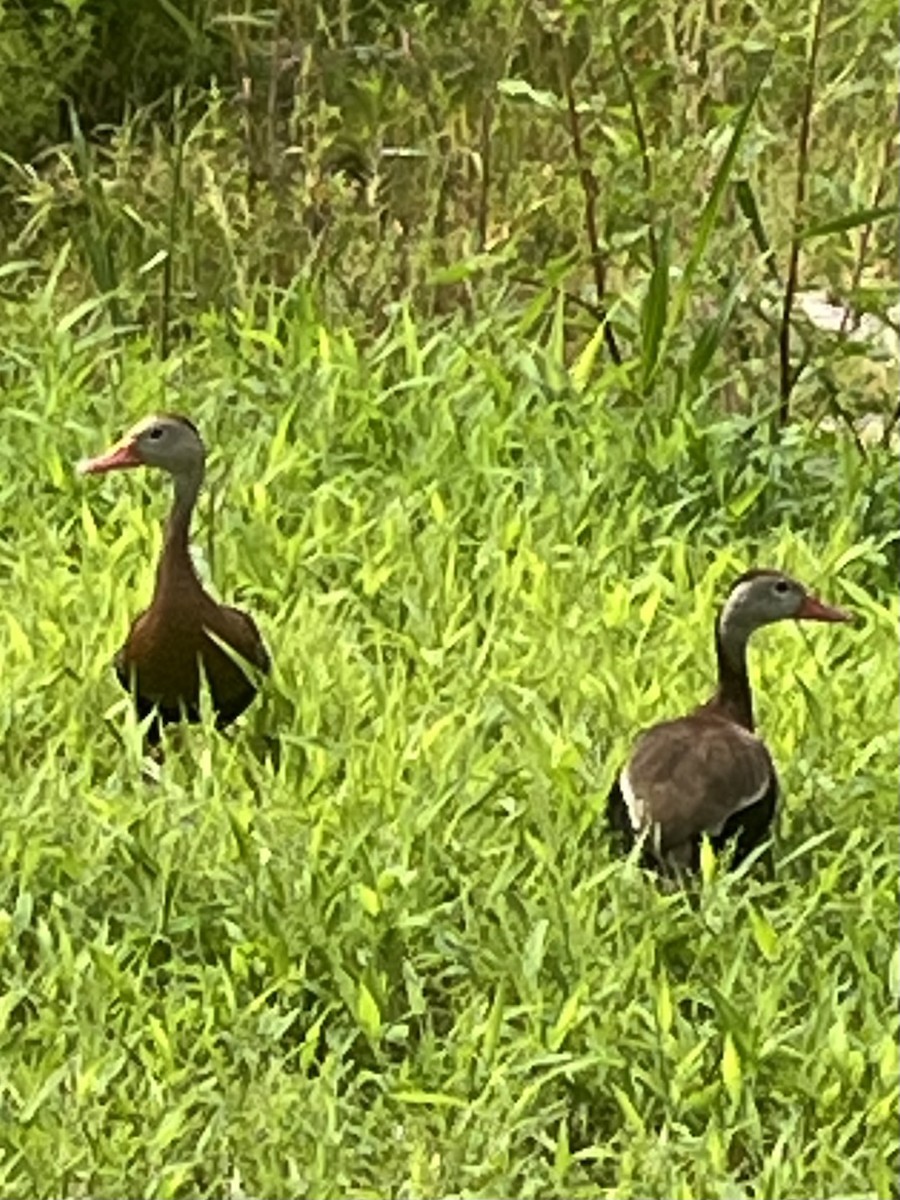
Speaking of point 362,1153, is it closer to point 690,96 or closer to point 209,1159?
point 209,1159

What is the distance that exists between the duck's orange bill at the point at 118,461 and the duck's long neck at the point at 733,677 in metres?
1.04

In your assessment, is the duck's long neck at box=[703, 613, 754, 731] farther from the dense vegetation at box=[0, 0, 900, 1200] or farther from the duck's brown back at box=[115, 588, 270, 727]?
the duck's brown back at box=[115, 588, 270, 727]

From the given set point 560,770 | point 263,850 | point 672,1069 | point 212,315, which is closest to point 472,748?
point 560,770

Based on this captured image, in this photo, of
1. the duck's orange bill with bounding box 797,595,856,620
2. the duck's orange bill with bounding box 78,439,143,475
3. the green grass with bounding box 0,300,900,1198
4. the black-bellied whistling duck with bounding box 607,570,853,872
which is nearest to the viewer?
the green grass with bounding box 0,300,900,1198

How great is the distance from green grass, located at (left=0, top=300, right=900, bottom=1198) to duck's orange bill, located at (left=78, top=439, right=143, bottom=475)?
0.28 m

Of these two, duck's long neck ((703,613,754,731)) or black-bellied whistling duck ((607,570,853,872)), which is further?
duck's long neck ((703,613,754,731))

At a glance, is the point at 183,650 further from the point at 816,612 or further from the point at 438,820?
the point at 816,612

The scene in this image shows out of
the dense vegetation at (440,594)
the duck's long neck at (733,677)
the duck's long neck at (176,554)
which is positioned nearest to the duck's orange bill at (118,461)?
the duck's long neck at (176,554)

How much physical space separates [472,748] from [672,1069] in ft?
2.94

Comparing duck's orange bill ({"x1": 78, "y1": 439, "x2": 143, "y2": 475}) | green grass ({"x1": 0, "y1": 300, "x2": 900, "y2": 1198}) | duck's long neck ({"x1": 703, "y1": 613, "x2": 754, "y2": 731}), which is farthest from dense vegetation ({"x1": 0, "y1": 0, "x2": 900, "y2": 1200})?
duck's orange bill ({"x1": 78, "y1": 439, "x2": 143, "y2": 475})

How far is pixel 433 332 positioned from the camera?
6703mm

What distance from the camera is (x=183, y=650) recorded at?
4707 mm

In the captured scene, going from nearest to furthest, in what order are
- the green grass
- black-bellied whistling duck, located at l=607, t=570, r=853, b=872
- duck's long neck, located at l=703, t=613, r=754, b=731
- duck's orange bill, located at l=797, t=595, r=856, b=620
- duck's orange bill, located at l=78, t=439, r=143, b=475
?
the green grass
black-bellied whistling duck, located at l=607, t=570, r=853, b=872
duck's long neck, located at l=703, t=613, r=754, b=731
duck's orange bill, located at l=797, t=595, r=856, b=620
duck's orange bill, located at l=78, t=439, r=143, b=475

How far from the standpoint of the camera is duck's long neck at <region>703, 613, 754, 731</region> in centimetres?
451
